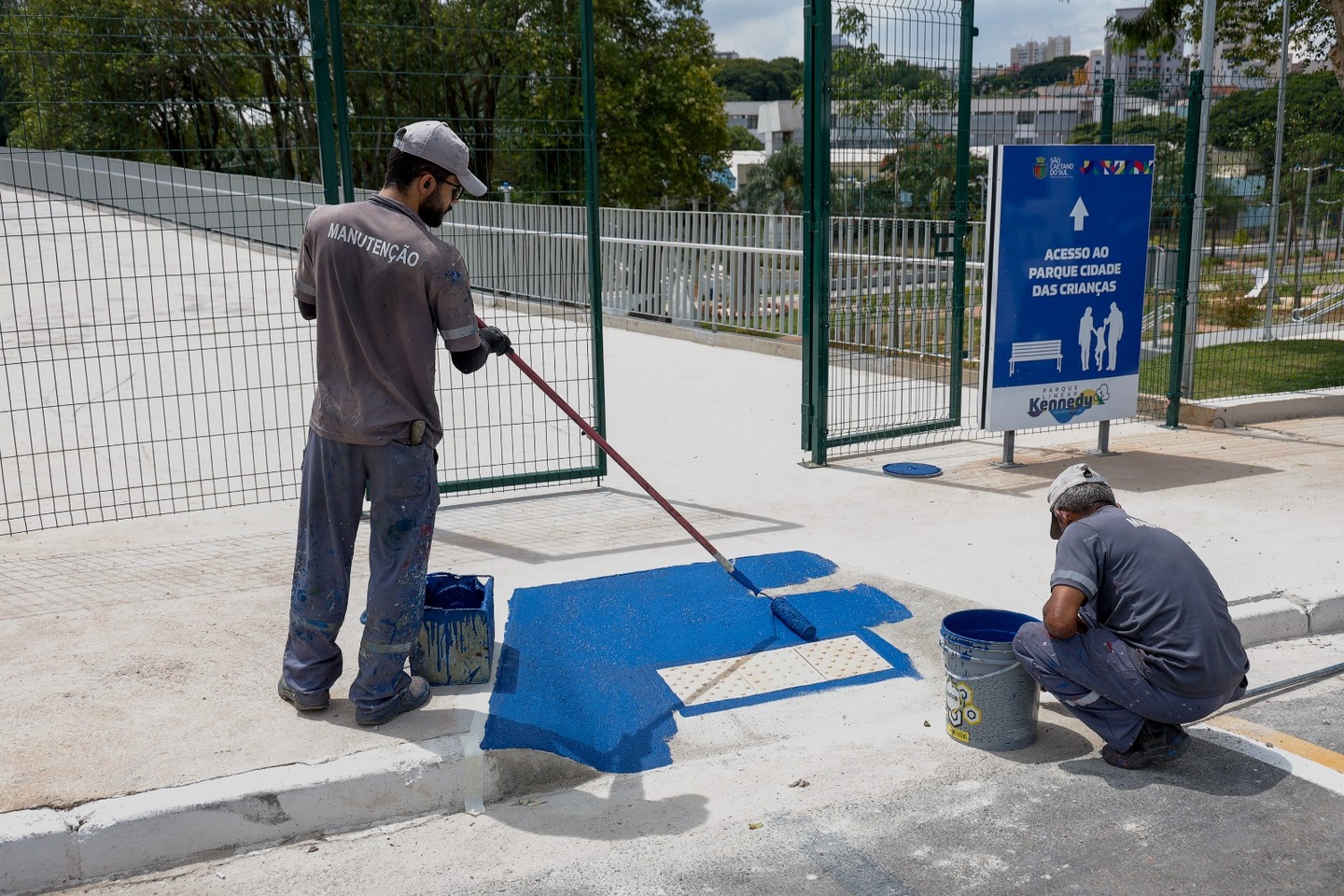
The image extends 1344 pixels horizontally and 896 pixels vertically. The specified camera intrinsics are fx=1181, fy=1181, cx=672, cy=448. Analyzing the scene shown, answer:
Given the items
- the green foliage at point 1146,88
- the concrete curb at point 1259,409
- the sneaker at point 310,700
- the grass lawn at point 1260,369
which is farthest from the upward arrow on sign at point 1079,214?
the sneaker at point 310,700

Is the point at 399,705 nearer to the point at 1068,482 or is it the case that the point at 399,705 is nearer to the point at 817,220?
the point at 1068,482

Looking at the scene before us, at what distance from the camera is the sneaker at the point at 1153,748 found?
4176mm

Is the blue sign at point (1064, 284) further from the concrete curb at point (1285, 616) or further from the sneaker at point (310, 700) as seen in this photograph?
the sneaker at point (310, 700)

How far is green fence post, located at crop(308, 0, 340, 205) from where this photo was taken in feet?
21.2

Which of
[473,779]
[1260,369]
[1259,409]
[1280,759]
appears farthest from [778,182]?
[473,779]

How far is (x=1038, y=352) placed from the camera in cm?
791

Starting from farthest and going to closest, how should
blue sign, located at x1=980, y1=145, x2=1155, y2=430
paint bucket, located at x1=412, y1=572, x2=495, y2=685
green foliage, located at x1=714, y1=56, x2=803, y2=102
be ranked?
green foliage, located at x1=714, y1=56, x2=803, y2=102
blue sign, located at x1=980, y1=145, x2=1155, y2=430
paint bucket, located at x1=412, y1=572, x2=495, y2=685

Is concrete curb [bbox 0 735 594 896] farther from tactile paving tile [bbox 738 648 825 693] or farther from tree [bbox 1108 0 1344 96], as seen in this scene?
tree [bbox 1108 0 1344 96]

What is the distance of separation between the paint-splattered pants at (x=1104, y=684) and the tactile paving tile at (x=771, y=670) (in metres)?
0.94

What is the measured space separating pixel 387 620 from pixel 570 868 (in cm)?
116

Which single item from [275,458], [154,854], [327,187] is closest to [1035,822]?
[154,854]

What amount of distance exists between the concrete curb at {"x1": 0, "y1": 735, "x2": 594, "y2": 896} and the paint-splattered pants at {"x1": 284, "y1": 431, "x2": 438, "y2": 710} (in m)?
0.36

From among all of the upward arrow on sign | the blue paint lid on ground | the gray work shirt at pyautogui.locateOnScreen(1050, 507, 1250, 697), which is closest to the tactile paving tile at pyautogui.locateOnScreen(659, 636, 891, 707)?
the gray work shirt at pyautogui.locateOnScreen(1050, 507, 1250, 697)

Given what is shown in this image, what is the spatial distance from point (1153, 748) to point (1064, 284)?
4393 millimetres
